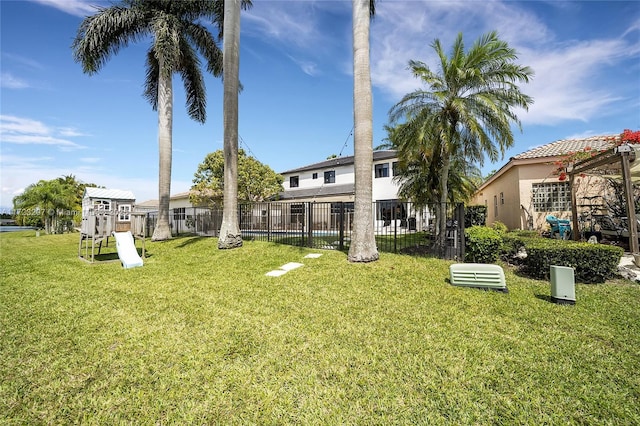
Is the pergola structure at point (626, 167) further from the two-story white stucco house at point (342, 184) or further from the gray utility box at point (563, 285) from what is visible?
the two-story white stucco house at point (342, 184)

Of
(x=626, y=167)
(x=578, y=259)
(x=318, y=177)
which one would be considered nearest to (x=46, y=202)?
(x=318, y=177)

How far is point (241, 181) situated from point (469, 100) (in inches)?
749

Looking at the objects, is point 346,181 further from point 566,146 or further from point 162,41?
point 162,41

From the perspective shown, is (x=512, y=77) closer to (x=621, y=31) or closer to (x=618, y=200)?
(x=621, y=31)

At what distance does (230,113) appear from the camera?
35.8 feet

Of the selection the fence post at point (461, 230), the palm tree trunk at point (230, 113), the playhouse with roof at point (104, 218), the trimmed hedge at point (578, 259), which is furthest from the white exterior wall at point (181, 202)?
the trimmed hedge at point (578, 259)

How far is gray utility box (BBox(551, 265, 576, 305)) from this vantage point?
4844 mm

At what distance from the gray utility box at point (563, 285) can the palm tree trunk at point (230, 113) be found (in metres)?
9.83

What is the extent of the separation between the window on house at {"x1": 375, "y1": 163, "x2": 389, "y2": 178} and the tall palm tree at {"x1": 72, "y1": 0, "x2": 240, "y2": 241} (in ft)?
47.4

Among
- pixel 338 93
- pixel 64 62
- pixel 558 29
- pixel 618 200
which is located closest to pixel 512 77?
pixel 558 29

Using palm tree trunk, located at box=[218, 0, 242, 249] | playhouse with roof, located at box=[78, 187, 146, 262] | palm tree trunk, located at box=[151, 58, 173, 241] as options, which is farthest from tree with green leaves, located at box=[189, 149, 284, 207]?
palm tree trunk, located at box=[218, 0, 242, 249]

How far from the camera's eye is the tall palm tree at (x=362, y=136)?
7.92m

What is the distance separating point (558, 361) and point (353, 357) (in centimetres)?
236

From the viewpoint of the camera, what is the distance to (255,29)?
1398 cm
